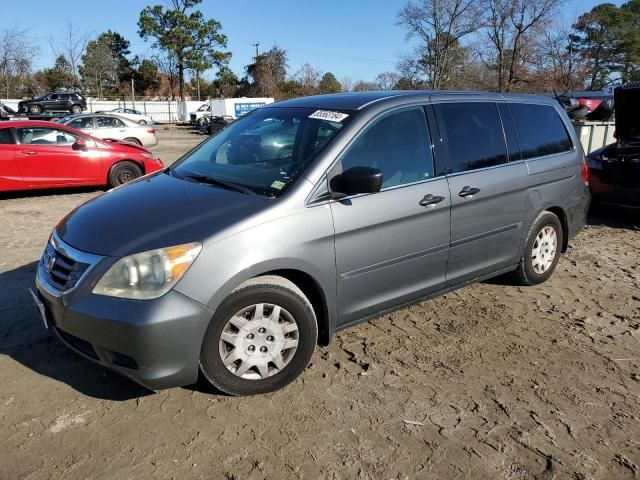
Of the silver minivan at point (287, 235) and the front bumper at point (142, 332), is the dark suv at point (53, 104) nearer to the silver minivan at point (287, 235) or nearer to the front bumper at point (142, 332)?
the silver minivan at point (287, 235)

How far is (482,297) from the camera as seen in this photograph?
4828mm

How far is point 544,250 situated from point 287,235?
2978mm

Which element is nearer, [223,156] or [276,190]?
[276,190]

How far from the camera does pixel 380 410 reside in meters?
3.07

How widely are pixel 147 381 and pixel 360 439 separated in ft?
3.77

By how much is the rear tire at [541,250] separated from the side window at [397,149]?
1503 millimetres

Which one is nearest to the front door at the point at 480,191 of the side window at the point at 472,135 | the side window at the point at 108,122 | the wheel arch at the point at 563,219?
the side window at the point at 472,135

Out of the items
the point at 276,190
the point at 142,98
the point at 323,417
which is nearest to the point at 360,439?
the point at 323,417

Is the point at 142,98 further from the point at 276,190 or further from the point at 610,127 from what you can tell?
→ the point at 276,190

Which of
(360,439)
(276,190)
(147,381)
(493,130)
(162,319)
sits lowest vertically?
(360,439)

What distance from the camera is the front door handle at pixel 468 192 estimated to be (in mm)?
3939

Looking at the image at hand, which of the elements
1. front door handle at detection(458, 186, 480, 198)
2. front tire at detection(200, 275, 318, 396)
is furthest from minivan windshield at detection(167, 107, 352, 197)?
front door handle at detection(458, 186, 480, 198)

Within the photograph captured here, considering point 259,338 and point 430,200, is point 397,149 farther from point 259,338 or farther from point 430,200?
point 259,338

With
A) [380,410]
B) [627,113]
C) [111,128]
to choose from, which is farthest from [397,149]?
Result: [111,128]
